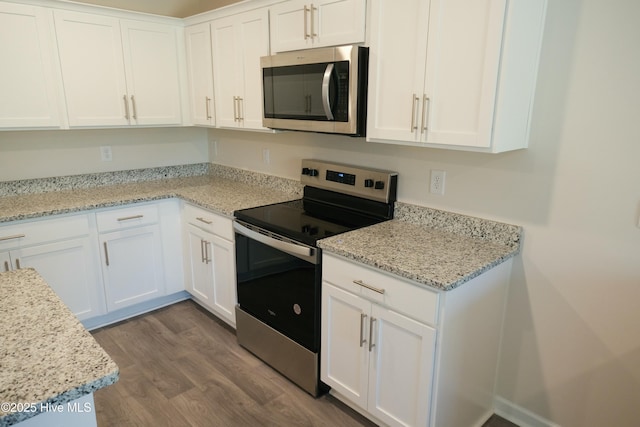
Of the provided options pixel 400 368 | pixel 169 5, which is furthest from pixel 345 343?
pixel 169 5

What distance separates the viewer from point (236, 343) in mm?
2729

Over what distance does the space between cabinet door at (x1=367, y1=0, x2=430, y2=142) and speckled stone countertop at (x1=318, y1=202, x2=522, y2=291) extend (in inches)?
18.9

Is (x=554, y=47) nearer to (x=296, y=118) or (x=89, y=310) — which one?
(x=296, y=118)

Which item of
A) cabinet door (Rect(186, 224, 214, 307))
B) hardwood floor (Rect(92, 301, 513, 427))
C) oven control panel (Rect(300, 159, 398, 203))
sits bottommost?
hardwood floor (Rect(92, 301, 513, 427))

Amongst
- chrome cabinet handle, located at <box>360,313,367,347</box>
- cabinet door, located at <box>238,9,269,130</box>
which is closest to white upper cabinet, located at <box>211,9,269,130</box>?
cabinet door, located at <box>238,9,269,130</box>

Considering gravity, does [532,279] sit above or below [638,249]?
below

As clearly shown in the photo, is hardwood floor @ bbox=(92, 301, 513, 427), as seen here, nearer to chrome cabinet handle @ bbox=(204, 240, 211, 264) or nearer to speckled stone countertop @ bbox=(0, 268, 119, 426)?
chrome cabinet handle @ bbox=(204, 240, 211, 264)

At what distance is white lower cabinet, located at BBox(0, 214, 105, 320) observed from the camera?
2.44 meters

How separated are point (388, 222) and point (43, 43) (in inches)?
92.6

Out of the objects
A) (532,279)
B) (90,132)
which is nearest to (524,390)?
(532,279)

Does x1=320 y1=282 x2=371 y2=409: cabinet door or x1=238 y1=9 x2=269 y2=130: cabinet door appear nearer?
x1=320 y1=282 x2=371 y2=409: cabinet door

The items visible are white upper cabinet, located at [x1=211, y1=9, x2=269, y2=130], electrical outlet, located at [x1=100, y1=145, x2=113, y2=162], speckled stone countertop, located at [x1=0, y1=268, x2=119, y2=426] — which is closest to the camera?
speckled stone countertop, located at [x1=0, y1=268, x2=119, y2=426]

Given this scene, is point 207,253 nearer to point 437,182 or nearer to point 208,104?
point 208,104

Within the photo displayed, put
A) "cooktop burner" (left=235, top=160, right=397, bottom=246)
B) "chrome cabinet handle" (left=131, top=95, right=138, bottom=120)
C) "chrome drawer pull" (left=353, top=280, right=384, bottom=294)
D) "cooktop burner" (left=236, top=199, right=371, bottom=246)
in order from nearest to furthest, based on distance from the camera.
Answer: "chrome drawer pull" (left=353, top=280, right=384, bottom=294) → "cooktop burner" (left=236, top=199, right=371, bottom=246) → "cooktop burner" (left=235, top=160, right=397, bottom=246) → "chrome cabinet handle" (left=131, top=95, right=138, bottom=120)
